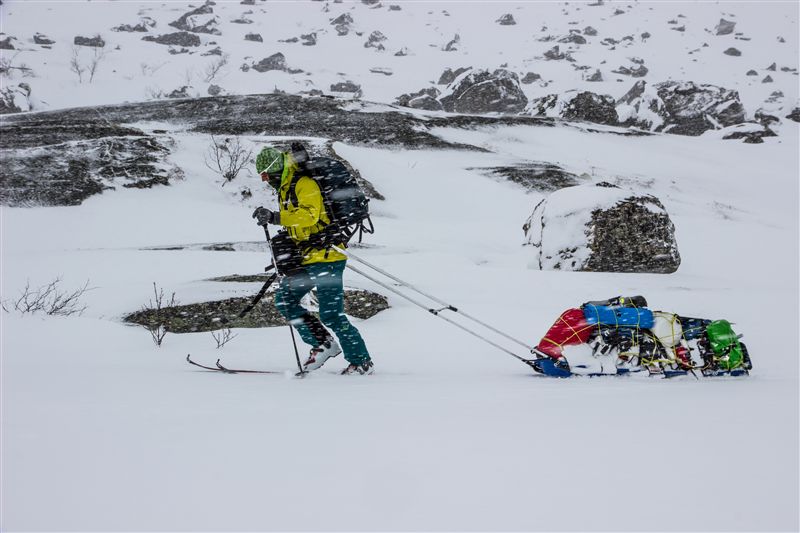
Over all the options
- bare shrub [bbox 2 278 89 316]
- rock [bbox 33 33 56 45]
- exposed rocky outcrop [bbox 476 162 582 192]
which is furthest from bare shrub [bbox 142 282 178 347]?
rock [bbox 33 33 56 45]

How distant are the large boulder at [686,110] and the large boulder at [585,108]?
349 centimetres

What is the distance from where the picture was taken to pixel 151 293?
6402 mm

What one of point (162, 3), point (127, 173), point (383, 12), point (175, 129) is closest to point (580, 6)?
point (383, 12)

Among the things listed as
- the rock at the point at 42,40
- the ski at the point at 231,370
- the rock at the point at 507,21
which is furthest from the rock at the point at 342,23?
the ski at the point at 231,370

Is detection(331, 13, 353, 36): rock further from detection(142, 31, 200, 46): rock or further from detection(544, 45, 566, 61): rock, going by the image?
detection(544, 45, 566, 61): rock

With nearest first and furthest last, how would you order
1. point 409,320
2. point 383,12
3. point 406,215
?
point 409,320 < point 406,215 < point 383,12

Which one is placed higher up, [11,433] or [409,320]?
[11,433]

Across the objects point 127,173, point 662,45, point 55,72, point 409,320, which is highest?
point 662,45

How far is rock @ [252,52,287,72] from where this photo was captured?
1648 inches

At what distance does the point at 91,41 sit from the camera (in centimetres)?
4097

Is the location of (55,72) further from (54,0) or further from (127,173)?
(127,173)

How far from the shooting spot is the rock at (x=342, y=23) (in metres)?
53.7

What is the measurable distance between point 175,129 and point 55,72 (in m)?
24.0

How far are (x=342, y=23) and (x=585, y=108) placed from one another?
1449 inches
